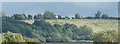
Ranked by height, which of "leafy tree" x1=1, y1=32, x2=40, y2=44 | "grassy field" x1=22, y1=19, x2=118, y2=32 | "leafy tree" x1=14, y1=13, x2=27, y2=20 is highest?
"leafy tree" x1=14, y1=13, x2=27, y2=20

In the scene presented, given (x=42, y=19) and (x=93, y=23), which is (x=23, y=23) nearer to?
(x=42, y=19)

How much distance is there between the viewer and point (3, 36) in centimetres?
634

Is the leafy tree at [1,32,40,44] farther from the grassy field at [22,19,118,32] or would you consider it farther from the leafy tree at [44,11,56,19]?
the leafy tree at [44,11,56,19]

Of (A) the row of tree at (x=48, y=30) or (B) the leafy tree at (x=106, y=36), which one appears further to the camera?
(A) the row of tree at (x=48, y=30)

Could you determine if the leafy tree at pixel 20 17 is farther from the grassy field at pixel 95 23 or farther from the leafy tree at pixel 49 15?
the leafy tree at pixel 49 15

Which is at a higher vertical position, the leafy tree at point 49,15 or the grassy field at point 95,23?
the leafy tree at point 49,15

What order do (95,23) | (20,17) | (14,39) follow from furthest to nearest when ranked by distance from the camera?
(20,17) < (95,23) < (14,39)

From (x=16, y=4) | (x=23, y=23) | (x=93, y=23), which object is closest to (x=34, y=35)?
(x=23, y=23)

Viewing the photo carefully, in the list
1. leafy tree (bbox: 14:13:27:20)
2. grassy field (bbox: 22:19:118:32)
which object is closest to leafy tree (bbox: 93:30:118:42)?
grassy field (bbox: 22:19:118:32)

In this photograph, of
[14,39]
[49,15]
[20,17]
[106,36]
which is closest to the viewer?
[14,39]

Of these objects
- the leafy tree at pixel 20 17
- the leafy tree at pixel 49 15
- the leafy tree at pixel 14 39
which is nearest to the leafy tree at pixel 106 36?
the leafy tree at pixel 49 15

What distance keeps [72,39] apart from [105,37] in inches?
32.4

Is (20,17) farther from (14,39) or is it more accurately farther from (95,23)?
(95,23)

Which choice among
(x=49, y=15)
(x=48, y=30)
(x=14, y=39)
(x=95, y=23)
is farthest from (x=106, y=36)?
(x=14, y=39)
